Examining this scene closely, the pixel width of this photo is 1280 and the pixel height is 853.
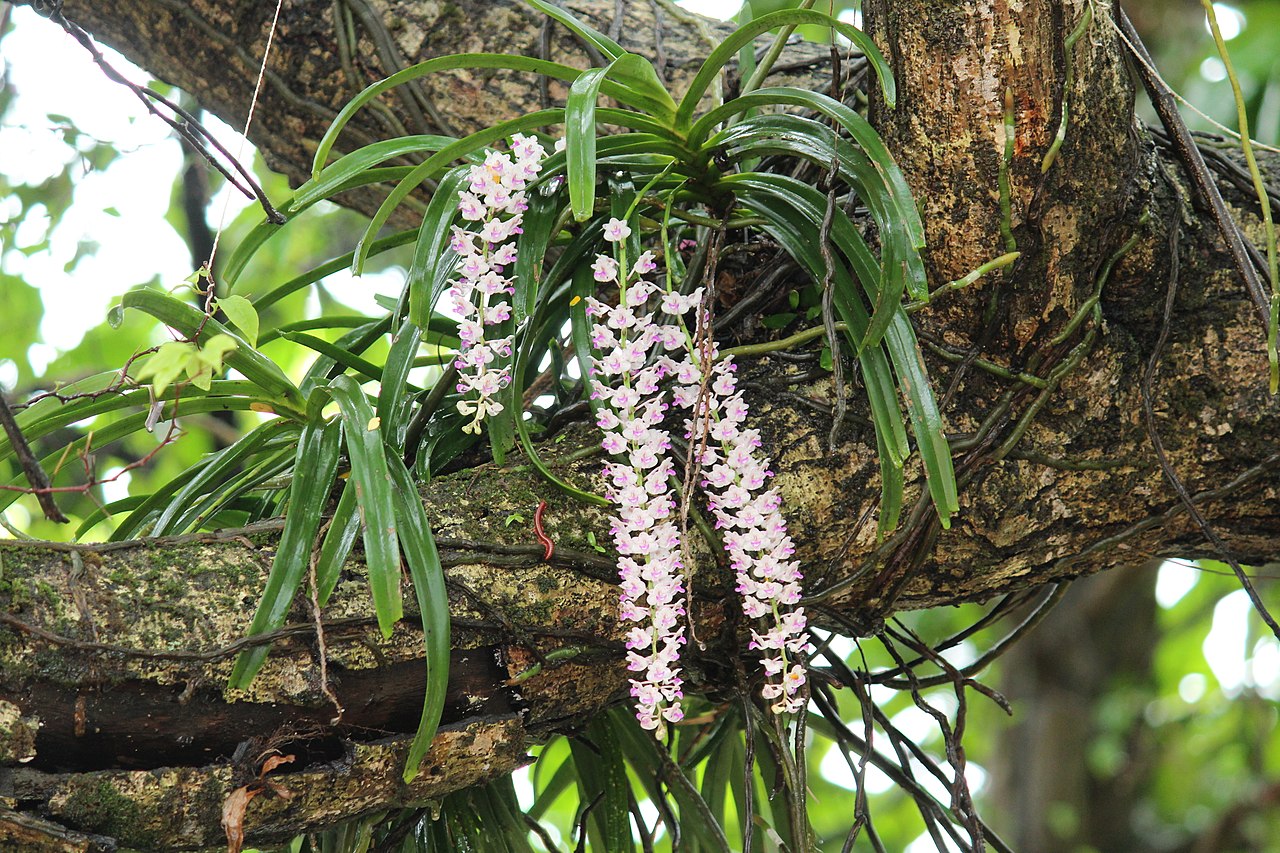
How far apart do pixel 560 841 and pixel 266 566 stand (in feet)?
11.0

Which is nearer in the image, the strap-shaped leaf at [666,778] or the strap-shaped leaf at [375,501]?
the strap-shaped leaf at [375,501]

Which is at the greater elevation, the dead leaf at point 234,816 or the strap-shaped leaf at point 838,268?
the strap-shaped leaf at point 838,268

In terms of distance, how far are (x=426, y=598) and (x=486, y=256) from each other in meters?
0.30

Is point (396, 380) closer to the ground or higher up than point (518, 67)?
closer to the ground

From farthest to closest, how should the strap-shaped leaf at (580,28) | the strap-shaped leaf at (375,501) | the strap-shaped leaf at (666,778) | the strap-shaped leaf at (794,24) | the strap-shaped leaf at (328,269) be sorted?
the strap-shaped leaf at (666,778) < the strap-shaped leaf at (328,269) < the strap-shaped leaf at (580,28) < the strap-shaped leaf at (794,24) < the strap-shaped leaf at (375,501)

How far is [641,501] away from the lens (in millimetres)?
889

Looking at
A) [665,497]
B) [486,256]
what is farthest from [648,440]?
[486,256]

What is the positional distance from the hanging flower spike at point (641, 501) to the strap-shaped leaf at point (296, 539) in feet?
0.79

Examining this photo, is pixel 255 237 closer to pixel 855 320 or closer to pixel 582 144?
pixel 582 144

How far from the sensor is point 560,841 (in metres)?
3.87

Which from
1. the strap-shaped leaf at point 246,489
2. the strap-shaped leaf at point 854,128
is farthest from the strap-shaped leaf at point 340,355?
the strap-shaped leaf at point 854,128

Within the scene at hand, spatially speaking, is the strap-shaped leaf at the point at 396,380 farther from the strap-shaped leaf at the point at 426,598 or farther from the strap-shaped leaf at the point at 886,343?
the strap-shaped leaf at the point at 886,343

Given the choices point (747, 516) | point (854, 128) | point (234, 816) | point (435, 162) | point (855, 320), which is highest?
point (435, 162)

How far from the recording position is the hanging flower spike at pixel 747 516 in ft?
3.00
